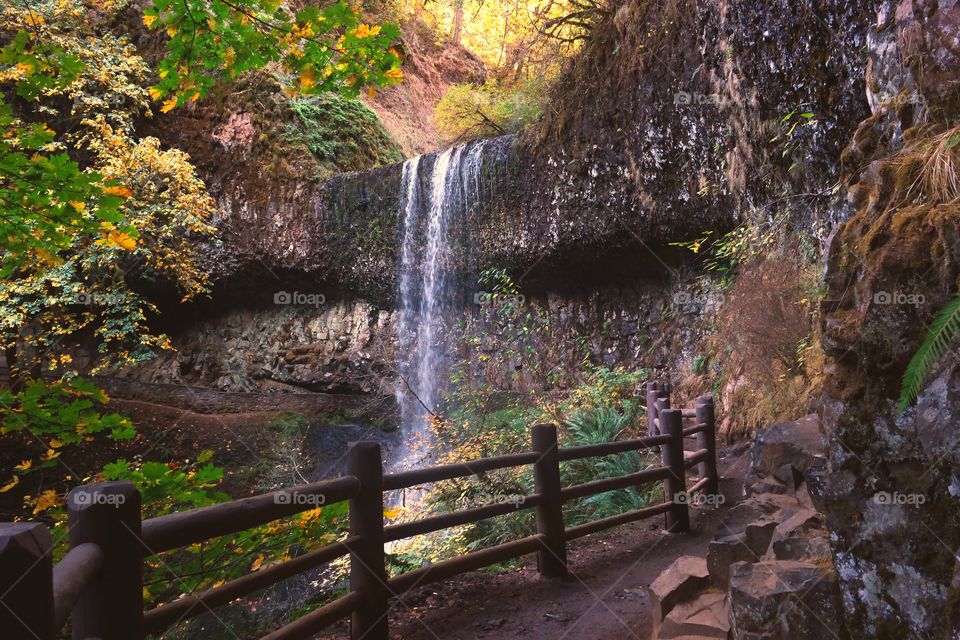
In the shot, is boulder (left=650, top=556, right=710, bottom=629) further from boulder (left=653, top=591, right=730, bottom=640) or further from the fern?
the fern

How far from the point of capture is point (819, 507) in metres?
2.71

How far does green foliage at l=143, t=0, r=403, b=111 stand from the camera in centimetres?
380

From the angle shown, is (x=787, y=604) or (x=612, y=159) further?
(x=612, y=159)

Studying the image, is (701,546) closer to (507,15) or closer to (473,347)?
(473,347)

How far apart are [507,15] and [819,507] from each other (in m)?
20.1

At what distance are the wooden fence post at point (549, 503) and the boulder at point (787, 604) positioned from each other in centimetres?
184

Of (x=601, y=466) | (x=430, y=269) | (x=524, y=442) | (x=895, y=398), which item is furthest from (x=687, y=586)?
(x=430, y=269)

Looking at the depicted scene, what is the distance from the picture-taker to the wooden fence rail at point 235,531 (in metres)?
1.21

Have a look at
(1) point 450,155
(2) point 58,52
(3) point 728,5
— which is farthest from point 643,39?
(2) point 58,52

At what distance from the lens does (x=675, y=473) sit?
5.73 meters

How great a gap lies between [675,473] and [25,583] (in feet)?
17.6

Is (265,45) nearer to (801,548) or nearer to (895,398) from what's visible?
(895,398)

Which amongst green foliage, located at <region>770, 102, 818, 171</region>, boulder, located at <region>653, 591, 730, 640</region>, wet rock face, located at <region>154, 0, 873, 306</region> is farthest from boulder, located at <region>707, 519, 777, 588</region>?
green foliage, located at <region>770, 102, 818, 171</region>

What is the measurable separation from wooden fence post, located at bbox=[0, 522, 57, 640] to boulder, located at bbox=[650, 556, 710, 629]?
9.89ft
